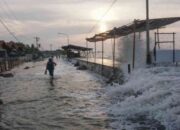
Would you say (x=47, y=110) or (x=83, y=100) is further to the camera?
(x=83, y=100)

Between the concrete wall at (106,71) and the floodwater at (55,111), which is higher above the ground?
the concrete wall at (106,71)

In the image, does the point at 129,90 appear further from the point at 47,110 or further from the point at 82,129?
the point at 82,129

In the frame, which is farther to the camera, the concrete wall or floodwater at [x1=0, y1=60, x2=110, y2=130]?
the concrete wall

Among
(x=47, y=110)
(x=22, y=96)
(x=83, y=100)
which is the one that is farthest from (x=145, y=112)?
(x=22, y=96)

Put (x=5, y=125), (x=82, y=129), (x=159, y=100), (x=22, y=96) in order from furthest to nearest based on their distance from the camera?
(x=22, y=96), (x=159, y=100), (x=5, y=125), (x=82, y=129)

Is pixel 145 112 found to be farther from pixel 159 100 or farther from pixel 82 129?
pixel 82 129

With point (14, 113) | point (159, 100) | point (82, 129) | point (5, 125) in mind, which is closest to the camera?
point (82, 129)

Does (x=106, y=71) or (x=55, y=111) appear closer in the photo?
(x=55, y=111)

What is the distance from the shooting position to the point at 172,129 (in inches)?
483

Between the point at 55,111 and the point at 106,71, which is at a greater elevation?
the point at 106,71

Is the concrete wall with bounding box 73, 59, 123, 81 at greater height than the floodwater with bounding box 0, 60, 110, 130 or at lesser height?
greater

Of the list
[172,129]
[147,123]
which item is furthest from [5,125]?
[172,129]

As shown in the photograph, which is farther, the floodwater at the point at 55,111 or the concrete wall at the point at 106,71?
the concrete wall at the point at 106,71

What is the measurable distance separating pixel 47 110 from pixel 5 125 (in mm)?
3113
